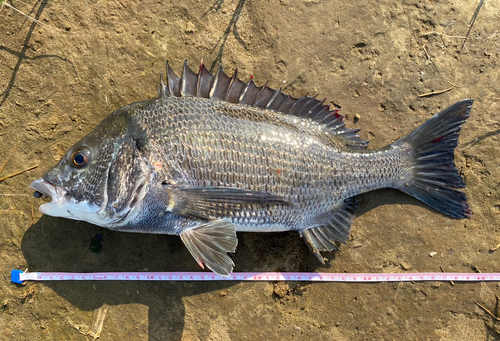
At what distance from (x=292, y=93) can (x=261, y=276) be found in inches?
79.6

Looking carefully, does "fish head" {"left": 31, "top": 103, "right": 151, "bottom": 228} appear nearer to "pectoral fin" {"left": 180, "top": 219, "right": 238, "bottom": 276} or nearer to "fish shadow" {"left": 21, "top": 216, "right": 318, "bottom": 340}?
"pectoral fin" {"left": 180, "top": 219, "right": 238, "bottom": 276}

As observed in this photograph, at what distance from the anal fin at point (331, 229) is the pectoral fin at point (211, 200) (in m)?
0.64

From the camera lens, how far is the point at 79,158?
104 inches

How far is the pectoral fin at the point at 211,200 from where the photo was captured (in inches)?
107

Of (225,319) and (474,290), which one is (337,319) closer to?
(225,319)

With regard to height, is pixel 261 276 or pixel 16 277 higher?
pixel 261 276

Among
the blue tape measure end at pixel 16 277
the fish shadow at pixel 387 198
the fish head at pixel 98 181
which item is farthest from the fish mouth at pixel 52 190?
the fish shadow at pixel 387 198

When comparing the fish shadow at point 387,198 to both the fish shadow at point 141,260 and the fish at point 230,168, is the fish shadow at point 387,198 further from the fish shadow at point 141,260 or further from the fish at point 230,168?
the fish at point 230,168

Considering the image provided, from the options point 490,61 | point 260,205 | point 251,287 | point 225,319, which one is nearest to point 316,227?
point 260,205

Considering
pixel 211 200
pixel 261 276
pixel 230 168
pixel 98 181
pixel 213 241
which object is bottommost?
pixel 261 276

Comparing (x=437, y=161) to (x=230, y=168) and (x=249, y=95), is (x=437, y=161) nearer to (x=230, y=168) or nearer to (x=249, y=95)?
(x=249, y=95)

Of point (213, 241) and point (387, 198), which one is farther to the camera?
point (387, 198)

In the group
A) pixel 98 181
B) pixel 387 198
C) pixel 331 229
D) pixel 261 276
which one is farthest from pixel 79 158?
pixel 387 198

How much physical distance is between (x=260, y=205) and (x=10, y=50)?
302 centimetres
